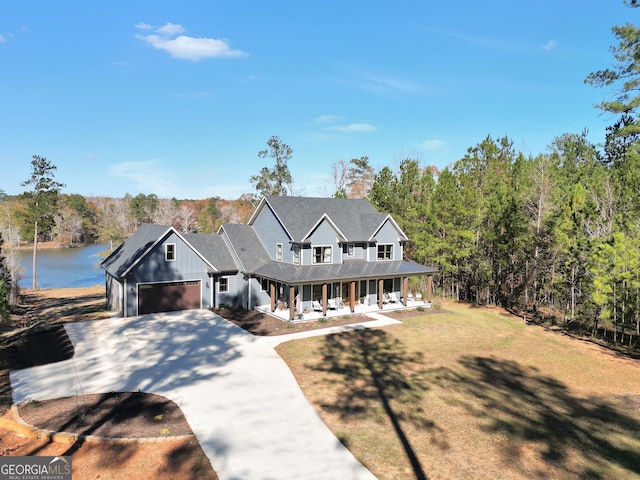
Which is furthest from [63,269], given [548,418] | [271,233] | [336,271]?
[548,418]

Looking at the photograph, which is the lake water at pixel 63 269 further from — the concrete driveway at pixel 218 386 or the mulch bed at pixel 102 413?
the mulch bed at pixel 102 413

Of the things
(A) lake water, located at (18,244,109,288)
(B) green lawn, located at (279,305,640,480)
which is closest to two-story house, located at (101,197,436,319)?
(B) green lawn, located at (279,305,640,480)

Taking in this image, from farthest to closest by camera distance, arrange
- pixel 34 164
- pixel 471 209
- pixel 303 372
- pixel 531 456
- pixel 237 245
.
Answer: pixel 34 164 → pixel 471 209 → pixel 237 245 → pixel 303 372 → pixel 531 456

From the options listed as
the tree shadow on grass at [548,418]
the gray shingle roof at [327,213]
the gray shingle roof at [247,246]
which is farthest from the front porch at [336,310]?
the tree shadow on grass at [548,418]

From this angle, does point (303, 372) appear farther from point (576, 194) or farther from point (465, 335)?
point (576, 194)

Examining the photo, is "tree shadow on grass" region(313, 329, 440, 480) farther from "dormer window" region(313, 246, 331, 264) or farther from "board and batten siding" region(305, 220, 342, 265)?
"board and batten siding" region(305, 220, 342, 265)

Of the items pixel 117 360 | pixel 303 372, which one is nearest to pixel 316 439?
pixel 303 372
